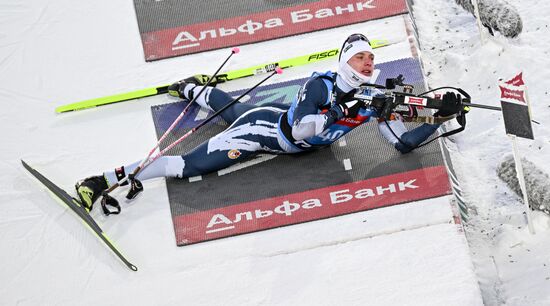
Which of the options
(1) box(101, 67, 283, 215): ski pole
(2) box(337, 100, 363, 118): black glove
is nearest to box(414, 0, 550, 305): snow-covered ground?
(2) box(337, 100, 363, 118): black glove

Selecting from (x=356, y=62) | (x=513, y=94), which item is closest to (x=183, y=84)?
(x=356, y=62)

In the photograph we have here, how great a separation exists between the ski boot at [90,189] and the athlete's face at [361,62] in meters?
1.97

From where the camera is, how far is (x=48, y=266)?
7656 millimetres

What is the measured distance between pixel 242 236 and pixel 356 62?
55.6 inches

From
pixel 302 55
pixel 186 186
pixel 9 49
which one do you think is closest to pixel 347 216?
pixel 186 186

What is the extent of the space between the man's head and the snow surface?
921 mm

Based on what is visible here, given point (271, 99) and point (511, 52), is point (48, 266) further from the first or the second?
point (511, 52)

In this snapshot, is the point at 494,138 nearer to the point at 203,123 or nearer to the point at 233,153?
the point at 233,153

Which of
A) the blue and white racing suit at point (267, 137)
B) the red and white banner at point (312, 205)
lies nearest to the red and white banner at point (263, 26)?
the blue and white racing suit at point (267, 137)

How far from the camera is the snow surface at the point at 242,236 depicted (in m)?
7.24

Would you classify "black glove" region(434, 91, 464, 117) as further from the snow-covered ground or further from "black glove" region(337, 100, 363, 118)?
the snow-covered ground

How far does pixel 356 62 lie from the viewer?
7.51 m

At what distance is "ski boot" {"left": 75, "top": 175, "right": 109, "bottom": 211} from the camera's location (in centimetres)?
788

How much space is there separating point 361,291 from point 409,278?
320 millimetres
